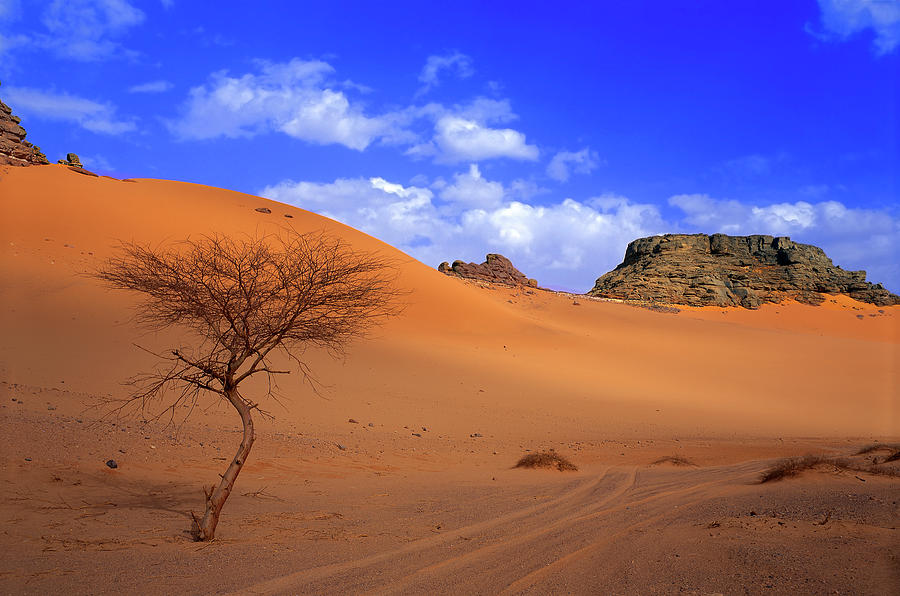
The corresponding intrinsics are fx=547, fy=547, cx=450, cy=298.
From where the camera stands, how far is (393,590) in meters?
4.70

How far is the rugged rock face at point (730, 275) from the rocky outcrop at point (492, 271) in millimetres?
13201

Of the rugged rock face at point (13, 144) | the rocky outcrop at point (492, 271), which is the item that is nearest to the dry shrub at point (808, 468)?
the rocky outcrop at point (492, 271)

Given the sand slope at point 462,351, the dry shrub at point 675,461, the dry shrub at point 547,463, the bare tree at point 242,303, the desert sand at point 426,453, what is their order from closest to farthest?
the desert sand at point 426,453 → the bare tree at point 242,303 → the dry shrub at point 547,463 → the dry shrub at point 675,461 → the sand slope at point 462,351

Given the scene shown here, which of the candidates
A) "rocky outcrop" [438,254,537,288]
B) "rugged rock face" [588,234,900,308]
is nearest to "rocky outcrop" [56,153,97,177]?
"rocky outcrop" [438,254,537,288]

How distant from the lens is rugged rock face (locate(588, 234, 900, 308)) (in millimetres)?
52688

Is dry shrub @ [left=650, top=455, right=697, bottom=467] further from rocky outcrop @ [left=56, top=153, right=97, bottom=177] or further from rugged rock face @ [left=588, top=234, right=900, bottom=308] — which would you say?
rugged rock face @ [left=588, top=234, right=900, bottom=308]

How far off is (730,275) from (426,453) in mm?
54852

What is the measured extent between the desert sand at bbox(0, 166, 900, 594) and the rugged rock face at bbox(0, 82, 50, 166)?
222 centimetres

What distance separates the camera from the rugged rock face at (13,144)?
28453 millimetres

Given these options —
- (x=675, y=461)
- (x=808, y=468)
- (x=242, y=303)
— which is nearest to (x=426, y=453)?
(x=675, y=461)

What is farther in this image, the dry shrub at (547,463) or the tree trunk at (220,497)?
the dry shrub at (547,463)

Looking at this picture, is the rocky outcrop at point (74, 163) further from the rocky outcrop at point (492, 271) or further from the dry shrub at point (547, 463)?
the dry shrub at point (547, 463)

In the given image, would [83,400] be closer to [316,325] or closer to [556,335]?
[316,325]

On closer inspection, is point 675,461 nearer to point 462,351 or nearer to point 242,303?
point 242,303
